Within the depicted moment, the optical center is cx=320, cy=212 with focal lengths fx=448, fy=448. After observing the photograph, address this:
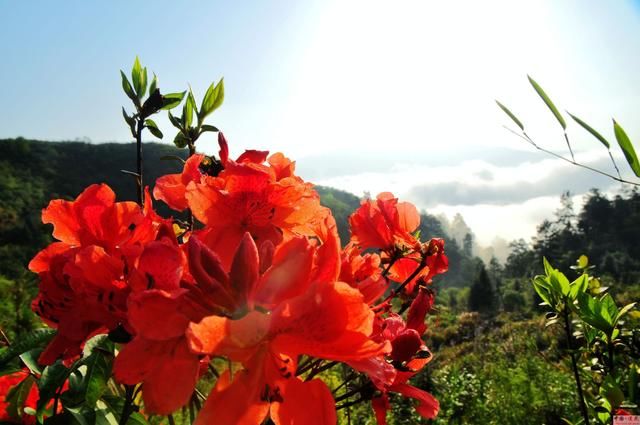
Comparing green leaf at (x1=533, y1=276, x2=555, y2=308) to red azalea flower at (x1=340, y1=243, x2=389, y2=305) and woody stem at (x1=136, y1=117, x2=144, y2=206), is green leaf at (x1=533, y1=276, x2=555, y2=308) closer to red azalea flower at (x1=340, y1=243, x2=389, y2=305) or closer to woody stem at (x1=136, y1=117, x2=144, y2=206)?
red azalea flower at (x1=340, y1=243, x2=389, y2=305)

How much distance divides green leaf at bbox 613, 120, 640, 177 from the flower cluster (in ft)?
1.52

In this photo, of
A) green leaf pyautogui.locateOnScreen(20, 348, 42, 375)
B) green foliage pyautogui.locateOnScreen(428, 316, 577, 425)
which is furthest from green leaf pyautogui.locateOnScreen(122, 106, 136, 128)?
green foliage pyautogui.locateOnScreen(428, 316, 577, 425)

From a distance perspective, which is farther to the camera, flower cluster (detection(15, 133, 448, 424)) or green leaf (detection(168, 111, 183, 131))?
green leaf (detection(168, 111, 183, 131))

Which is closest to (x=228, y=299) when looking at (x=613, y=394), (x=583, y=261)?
(x=613, y=394)

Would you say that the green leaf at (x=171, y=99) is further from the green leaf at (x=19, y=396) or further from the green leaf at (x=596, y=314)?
the green leaf at (x=596, y=314)

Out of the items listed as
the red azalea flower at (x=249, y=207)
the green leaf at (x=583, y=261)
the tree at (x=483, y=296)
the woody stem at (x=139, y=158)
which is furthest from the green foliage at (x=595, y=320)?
the tree at (x=483, y=296)

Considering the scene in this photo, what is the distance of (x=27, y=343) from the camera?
2.70ft

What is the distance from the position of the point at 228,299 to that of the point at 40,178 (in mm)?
50504

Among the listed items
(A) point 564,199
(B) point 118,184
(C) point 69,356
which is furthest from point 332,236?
(A) point 564,199

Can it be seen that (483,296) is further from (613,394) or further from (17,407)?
(17,407)

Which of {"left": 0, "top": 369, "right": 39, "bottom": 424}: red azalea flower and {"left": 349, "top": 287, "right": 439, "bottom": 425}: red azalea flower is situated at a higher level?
{"left": 349, "top": 287, "right": 439, "bottom": 425}: red azalea flower

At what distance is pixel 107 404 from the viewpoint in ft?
2.73

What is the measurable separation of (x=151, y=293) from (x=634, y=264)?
51.4 metres

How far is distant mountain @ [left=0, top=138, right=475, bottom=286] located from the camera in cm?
3359
